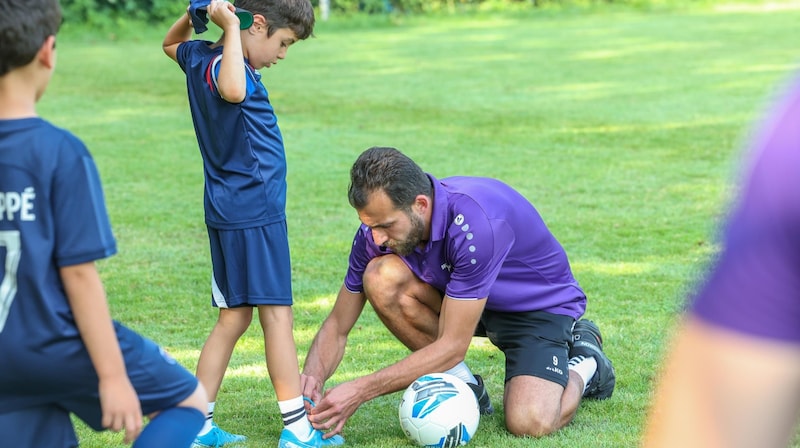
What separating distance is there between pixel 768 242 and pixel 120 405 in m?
1.89

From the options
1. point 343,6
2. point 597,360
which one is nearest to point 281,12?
point 597,360

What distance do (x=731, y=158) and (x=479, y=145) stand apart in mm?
2310

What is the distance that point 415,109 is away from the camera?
513 inches

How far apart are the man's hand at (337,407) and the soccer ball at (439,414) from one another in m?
0.19

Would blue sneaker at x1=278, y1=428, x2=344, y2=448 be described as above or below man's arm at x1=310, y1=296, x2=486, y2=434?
below

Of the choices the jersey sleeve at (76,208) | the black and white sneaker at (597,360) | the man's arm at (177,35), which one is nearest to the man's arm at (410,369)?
the black and white sneaker at (597,360)

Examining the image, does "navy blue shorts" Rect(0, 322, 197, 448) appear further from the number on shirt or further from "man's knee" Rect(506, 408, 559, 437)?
"man's knee" Rect(506, 408, 559, 437)

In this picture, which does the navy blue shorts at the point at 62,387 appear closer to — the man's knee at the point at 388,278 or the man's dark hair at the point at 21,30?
the man's dark hair at the point at 21,30

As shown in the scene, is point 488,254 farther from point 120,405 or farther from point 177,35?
point 120,405

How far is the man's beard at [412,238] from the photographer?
13.5 ft

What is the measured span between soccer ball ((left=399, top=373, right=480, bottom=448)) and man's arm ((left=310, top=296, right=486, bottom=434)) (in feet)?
0.22

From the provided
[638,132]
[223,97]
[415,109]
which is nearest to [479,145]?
[638,132]

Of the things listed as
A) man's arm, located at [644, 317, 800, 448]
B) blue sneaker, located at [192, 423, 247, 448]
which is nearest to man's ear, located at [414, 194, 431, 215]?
blue sneaker, located at [192, 423, 247, 448]

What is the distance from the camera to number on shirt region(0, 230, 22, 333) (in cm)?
243
